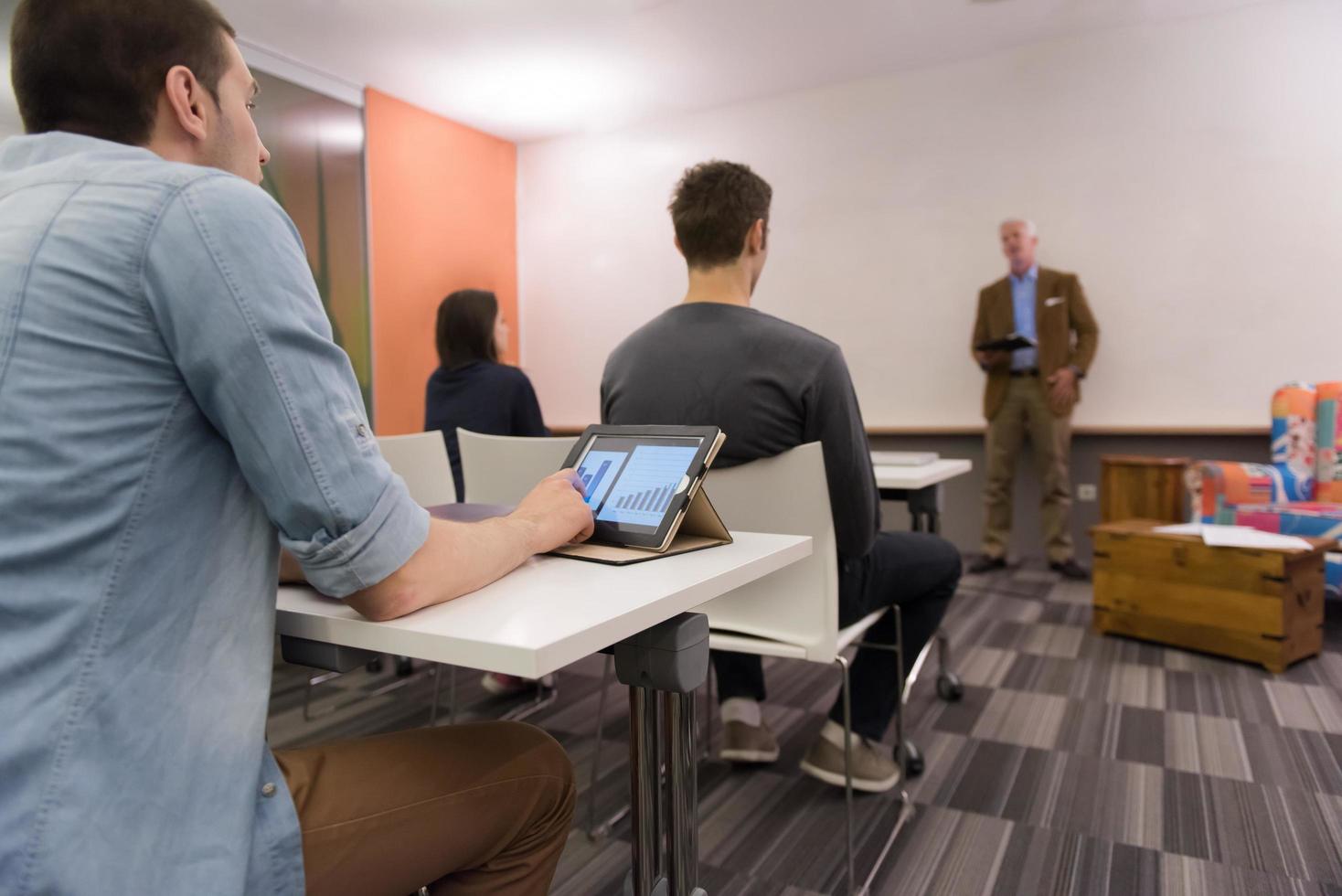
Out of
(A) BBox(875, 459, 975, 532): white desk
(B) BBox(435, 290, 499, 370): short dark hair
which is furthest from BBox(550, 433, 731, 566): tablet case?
(B) BBox(435, 290, 499, 370): short dark hair

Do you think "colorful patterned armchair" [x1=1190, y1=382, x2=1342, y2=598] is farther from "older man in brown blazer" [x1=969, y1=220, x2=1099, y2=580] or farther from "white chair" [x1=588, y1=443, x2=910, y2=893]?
"white chair" [x1=588, y1=443, x2=910, y2=893]

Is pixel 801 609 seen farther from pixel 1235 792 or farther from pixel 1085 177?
pixel 1085 177

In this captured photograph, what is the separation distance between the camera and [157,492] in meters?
0.70

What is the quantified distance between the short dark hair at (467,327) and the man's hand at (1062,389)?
298 centimetres

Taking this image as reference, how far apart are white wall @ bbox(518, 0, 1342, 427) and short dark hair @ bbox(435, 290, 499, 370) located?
2.93 metres

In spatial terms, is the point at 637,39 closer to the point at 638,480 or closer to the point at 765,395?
the point at 765,395

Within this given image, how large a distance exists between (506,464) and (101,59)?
4.46 feet

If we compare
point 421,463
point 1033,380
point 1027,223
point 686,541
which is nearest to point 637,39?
point 1027,223

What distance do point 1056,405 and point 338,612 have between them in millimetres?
4299

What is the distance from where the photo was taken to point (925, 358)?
505 cm

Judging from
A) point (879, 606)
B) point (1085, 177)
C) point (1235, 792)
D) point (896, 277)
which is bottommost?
point (1235, 792)

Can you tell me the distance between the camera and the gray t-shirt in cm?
162

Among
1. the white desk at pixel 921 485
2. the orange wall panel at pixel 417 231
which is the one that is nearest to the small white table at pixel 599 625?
the white desk at pixel 921 485

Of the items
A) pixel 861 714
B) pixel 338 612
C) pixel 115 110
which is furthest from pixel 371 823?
pixel 861 714
